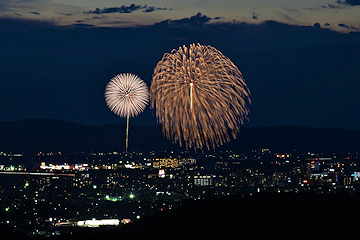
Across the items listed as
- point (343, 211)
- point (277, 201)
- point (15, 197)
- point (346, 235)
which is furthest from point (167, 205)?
point (346, 235)

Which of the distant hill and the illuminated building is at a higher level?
the illuminated building

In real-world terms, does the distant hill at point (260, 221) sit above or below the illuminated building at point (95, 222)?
below

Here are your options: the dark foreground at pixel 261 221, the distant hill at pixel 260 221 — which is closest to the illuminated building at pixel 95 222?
the dark foreground at pixel 261 221

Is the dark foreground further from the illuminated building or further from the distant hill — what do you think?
the illuminated building

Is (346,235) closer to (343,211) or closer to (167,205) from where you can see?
(343,211)

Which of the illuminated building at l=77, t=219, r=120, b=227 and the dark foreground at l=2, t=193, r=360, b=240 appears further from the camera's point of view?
the illuminated building at l=77, t=219, r=120, b=227

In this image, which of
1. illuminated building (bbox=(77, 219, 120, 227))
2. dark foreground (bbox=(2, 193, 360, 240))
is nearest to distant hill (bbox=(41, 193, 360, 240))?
dark foreground (bbox=(2, 193, 360, 240))

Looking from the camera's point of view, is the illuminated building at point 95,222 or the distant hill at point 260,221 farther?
the illuminated building at point 95,222

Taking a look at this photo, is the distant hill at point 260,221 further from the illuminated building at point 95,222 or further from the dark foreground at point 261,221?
the illuminated building at point 95,222

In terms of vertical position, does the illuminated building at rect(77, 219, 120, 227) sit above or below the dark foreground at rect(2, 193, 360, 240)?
above

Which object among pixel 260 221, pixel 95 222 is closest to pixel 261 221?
pixel 260 221
